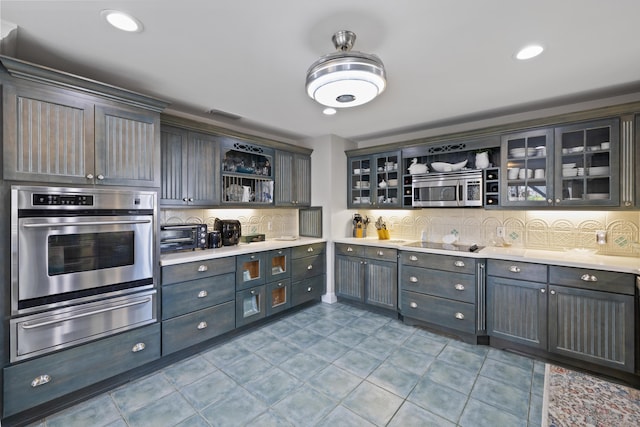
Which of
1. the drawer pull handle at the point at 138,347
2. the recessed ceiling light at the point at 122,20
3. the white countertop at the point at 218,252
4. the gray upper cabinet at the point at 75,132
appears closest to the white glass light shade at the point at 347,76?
the recessed ceiling light at the point at 122,20

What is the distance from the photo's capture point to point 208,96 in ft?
8.95

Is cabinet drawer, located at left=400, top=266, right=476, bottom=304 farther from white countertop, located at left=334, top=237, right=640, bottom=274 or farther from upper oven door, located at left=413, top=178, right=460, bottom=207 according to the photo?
upper oven door, located at left=413, top=178, right=460, bottom=207

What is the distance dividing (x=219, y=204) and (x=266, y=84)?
1.45 m

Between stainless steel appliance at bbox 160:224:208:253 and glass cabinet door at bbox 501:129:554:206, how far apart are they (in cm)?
334

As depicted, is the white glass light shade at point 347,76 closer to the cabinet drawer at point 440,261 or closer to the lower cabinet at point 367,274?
the cabinet drawer at point 440,261

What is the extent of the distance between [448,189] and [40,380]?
3.99 meters

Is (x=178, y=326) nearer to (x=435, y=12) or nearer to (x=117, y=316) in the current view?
(x=117, y=316)

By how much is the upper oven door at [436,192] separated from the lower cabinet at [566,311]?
0.87 metres

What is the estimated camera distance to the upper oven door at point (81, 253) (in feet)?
5.94

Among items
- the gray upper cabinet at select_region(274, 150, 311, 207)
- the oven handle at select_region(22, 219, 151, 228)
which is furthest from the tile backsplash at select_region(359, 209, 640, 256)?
the oven handle at select_region(22, 219, 151, 228)

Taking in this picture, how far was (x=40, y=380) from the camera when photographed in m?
1.84

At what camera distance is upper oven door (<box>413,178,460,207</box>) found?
336 cm

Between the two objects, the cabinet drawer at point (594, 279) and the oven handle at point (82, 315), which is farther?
the cabinet drawer at point (594, 279)

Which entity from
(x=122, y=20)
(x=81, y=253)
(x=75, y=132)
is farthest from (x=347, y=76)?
(x=81, y=253)
